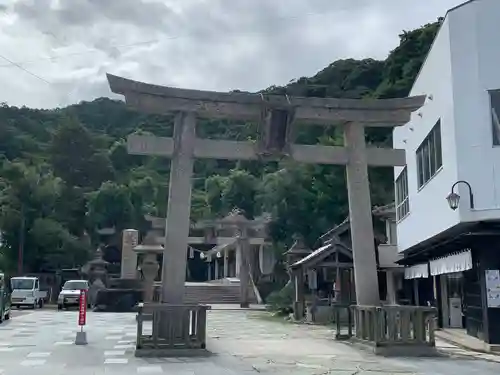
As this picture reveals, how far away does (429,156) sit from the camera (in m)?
18.1

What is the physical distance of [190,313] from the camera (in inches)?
506

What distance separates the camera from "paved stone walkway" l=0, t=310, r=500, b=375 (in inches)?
418

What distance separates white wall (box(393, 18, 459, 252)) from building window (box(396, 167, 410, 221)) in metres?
0.88

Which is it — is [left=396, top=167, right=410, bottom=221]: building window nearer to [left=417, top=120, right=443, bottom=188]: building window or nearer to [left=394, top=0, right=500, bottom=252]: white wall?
[left=417, top=120, right=443, bottom=188]: building window

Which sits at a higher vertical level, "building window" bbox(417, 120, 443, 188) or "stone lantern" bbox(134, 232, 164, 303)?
"building window" bbox(417, 120, 443, 188)

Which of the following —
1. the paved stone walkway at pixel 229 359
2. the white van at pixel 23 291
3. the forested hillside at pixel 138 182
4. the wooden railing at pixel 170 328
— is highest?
the forested hillside at pixel 138 182

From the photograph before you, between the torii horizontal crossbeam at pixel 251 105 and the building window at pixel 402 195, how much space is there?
744 cm

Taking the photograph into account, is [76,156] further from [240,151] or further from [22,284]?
[240,151]

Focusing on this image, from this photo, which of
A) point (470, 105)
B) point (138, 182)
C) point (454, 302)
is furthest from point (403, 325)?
point (138, 182)

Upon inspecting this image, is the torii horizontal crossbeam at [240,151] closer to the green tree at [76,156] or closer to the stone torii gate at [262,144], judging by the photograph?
the stone torii gate at [262,144]

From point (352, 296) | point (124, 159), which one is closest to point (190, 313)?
point (352, 296)

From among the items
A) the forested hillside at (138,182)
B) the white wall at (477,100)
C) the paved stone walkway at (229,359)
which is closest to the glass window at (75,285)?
the forested hillside at (138,182)

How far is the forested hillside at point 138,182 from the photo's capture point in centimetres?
4116

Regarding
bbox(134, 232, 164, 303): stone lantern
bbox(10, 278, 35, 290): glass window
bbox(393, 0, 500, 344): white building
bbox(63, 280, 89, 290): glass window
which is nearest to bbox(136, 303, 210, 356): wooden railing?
bbox(393, 0, 500, 344): white building
